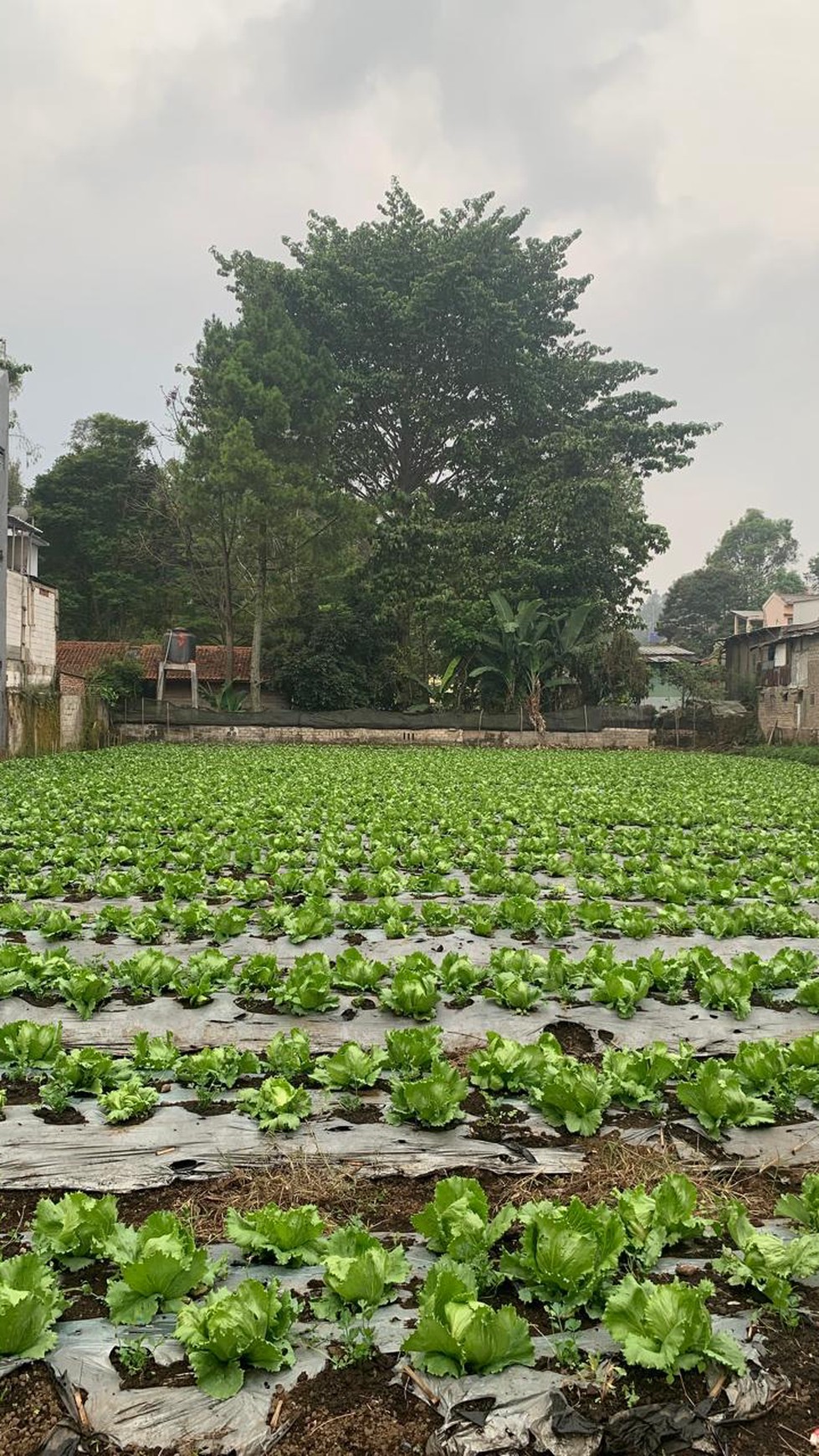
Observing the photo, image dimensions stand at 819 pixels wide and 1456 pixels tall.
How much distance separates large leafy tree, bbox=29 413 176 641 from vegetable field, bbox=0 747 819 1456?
36292 millimetres

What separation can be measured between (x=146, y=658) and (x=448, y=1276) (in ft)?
121

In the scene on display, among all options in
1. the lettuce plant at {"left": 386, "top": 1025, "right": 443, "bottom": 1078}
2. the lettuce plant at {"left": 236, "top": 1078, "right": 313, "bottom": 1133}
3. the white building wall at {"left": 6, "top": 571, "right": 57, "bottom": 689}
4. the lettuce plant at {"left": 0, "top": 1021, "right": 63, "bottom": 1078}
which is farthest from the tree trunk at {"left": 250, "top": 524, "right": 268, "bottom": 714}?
the lettuce plant at {"left": 236, "top": 1078, "right": 313, "bottom": 1133}

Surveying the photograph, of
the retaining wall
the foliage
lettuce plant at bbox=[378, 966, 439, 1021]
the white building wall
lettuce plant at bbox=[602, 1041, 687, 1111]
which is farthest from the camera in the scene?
the retaining wall

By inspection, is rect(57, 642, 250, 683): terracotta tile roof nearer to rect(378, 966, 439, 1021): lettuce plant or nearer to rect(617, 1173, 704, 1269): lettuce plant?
rect(378, 966, 439, 1021): lettuce plant

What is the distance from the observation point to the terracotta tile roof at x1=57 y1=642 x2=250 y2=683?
35875 millimetres

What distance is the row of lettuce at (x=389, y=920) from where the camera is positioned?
18.9 ft

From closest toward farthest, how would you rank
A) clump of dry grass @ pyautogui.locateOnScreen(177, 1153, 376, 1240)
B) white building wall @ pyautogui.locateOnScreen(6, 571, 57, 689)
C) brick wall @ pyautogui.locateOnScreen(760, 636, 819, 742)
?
clump of dry grass @ pyautogui.locateOnScreen(177, 1153, 376, 1240)
white building wall @ pyautogui.locateOnScreen(6, 571, 57, 689)
brick wall @ pyautogui.locateOnScreen(760, 636, 819, 742)

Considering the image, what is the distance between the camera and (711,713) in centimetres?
3381

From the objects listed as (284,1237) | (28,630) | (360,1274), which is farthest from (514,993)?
(28,630)

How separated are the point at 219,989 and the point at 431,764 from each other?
16.8 meters

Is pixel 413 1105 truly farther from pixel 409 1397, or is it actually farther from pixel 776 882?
pixel 776 882

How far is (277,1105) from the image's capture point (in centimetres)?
323

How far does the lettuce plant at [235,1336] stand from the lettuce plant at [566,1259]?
0.58 metres

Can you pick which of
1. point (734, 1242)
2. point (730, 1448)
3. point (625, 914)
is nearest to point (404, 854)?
point (625, 914)
